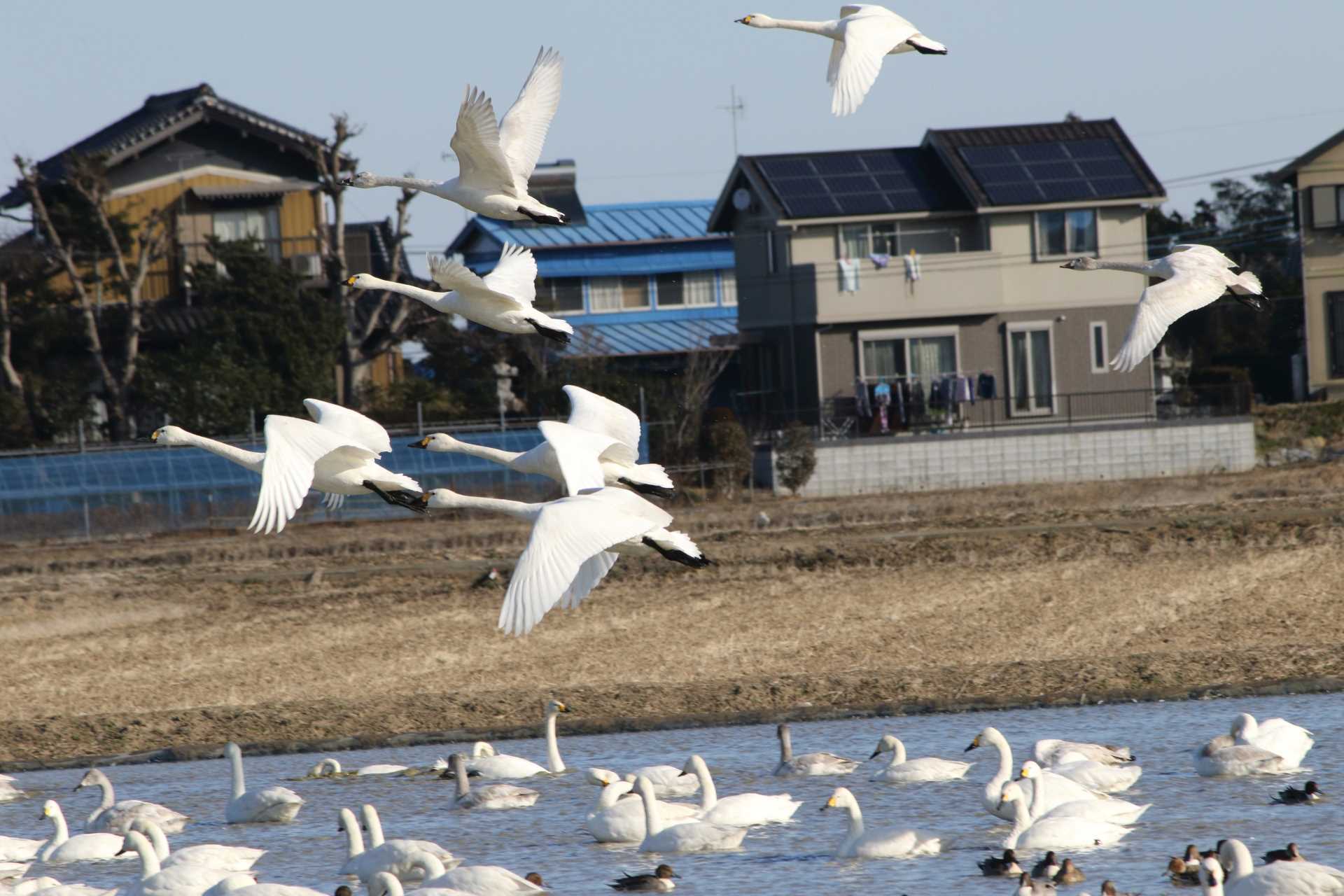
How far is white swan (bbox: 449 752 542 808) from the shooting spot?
1342 centimetres

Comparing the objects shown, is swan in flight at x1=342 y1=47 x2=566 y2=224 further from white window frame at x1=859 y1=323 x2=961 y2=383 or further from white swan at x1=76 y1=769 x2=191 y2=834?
white window frame at x1=859 y1=323 x2=961 y2=383

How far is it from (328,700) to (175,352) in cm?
2194

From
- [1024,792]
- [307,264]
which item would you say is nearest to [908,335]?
[307,264]

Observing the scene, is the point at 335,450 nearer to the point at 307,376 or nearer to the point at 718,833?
the point at 718,833

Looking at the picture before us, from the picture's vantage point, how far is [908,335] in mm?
40031

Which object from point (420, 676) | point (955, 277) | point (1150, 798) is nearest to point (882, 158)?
point (955, 277)

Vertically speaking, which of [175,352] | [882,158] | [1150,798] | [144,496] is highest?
[882,158]

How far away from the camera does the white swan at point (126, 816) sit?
13.0 metres

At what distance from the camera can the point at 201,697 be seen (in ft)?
60.5

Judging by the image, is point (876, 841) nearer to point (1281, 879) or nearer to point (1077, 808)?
point (1077, 808)

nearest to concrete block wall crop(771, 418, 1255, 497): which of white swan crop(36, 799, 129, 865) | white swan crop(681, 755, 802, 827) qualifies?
white swan crop(681, 755, 802, 827)

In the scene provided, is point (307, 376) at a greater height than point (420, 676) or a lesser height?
greater

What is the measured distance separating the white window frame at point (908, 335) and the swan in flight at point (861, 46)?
90.1 feet

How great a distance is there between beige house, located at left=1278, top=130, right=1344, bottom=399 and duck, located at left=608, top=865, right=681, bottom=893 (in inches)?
1317
